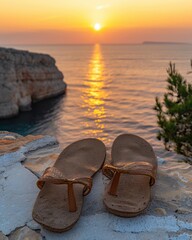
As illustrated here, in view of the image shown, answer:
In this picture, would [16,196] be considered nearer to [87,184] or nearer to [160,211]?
[87,184]

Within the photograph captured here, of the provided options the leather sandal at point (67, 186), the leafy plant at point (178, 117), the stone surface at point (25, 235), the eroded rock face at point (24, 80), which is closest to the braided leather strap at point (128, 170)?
the leather sandal at point (67, 186)

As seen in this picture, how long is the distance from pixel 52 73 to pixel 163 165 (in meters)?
29.9

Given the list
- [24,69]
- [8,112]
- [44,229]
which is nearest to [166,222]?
[44,229]

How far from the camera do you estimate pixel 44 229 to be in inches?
107

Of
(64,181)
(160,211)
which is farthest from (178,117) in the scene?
(64,181)

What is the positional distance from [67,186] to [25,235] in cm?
65

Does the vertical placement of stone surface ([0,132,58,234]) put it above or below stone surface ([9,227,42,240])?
above

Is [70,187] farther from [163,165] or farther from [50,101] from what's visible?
[50,101]

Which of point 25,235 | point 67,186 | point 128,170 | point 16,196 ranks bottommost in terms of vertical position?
point 25,235

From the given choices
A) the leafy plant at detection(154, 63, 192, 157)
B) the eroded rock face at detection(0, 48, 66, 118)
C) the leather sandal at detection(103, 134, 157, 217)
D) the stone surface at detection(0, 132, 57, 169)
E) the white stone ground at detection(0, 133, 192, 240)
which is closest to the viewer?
the white stone ground at detection(0, 133, 192, 240)

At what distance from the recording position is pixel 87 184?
2879mm

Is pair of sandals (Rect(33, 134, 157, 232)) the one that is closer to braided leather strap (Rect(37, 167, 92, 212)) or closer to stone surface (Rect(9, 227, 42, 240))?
braided leather strap (Rect(37, 167, 92, 212))

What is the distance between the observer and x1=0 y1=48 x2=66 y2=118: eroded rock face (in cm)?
2482

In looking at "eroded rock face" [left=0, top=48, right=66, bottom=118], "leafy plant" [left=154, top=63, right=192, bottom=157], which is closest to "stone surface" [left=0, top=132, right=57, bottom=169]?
"leafy plant" [left=154, top=63, right=192, bottom=157]
